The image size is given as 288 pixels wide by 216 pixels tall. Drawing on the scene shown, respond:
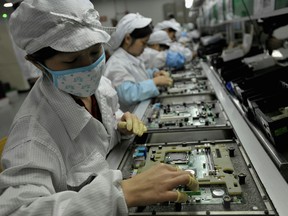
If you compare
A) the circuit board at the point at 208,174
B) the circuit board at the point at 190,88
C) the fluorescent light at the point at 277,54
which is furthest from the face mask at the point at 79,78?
the fluorescent light at the point at 277,54

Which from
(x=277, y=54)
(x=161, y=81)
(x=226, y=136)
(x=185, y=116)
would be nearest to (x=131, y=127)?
(x=185, y=116)

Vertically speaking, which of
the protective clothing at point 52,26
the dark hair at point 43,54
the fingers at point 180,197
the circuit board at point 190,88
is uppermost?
the protective clothing at point 52,26

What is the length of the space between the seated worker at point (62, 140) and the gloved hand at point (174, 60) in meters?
3.07

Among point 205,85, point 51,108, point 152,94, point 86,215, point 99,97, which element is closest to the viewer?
point 86,215

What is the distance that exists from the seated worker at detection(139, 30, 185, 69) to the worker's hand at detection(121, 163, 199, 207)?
3381 millimetres

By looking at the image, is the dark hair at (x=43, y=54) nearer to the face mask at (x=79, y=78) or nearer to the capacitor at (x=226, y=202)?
the face mask at (x=79, y=78)

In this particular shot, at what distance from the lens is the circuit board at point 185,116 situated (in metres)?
1.62

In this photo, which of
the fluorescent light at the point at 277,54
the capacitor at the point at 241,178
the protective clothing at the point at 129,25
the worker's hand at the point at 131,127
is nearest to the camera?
the capacitor at the point at 241,178

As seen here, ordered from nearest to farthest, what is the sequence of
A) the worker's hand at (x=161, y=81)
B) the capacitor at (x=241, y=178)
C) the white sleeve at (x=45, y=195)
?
1. the white sleeve at (x=45, y=195)
2. the capacitor at (x=241, y=178)
3. the worker's hand at (x=161, y=81)

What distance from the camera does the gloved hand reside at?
409cm

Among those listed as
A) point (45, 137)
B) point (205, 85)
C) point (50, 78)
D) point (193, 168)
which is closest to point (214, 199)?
point (193, 168)

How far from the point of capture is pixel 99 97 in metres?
1.45

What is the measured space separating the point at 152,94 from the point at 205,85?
634mm

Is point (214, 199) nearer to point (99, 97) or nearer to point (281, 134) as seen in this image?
point (281, 134)
